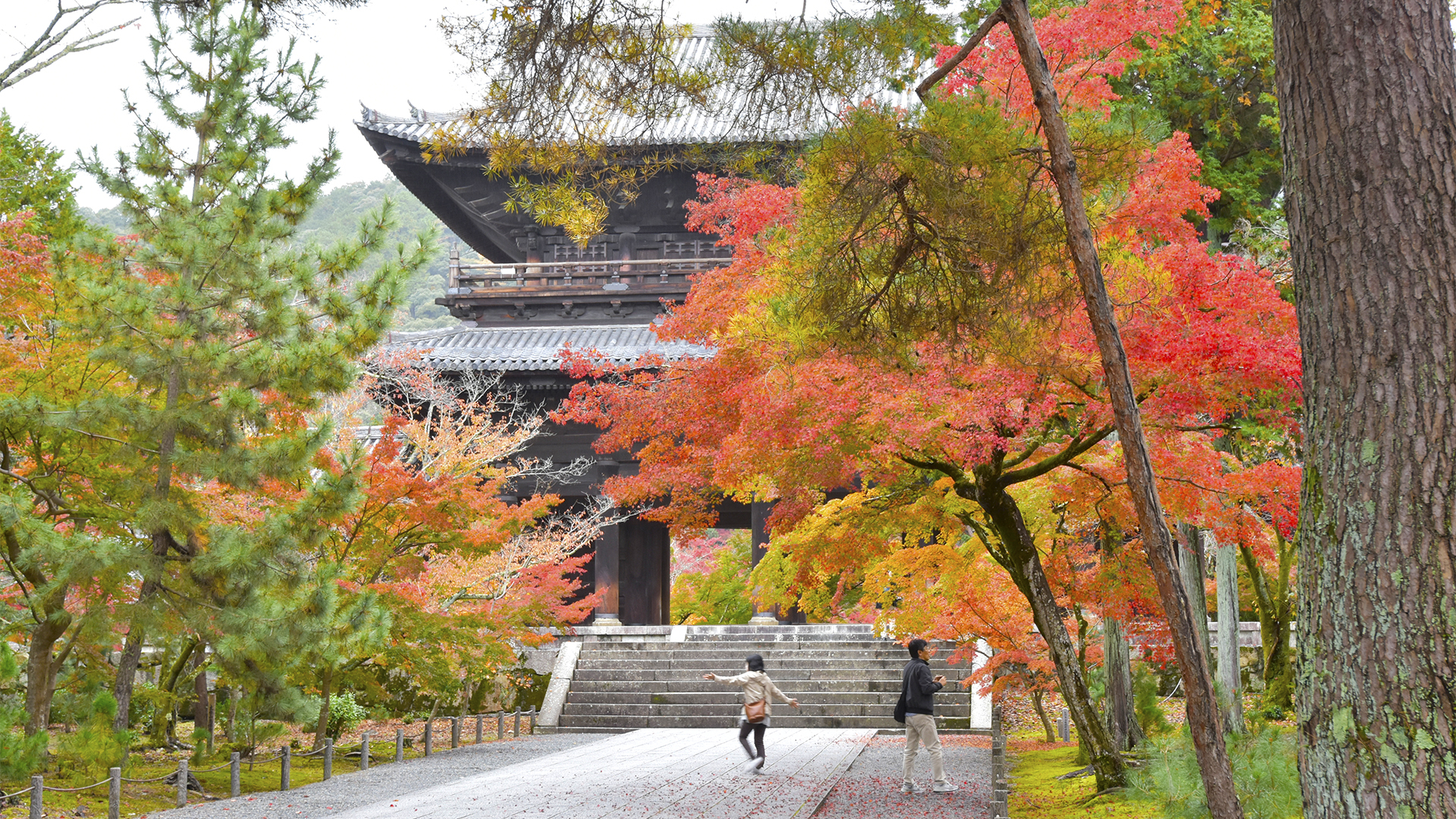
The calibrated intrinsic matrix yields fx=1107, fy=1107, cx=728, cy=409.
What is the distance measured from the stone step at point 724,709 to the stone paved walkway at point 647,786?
1988mm

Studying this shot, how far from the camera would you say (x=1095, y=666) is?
15.4m

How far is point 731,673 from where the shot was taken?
17.8 m

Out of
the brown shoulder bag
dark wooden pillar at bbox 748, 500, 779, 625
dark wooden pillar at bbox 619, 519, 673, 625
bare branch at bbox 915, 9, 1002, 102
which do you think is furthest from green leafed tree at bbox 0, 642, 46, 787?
dark wooden pillar at bbox 619, 519, 673, 625

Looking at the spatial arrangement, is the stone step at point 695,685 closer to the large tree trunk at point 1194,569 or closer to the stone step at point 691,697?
the stone step at point 691,697

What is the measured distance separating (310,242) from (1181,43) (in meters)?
8.30

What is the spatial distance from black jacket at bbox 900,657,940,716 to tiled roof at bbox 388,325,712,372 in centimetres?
999

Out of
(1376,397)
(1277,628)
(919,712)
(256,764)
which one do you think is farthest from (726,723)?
(1376,397)

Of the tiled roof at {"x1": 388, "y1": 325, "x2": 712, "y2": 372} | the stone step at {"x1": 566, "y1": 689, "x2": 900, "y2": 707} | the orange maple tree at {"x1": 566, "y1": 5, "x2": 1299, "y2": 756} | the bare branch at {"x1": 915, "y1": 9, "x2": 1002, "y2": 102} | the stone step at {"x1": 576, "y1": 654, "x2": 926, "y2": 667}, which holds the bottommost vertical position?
the stone step at {"x1": 566, "y1": 689, "x2": 900, "y2": 707}

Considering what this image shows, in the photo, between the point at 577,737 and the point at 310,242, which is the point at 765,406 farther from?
the point at 577,737

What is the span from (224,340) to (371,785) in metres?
4.51

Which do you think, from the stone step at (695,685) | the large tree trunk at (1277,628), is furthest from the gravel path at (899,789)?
the large tree trunk at (1277,628)

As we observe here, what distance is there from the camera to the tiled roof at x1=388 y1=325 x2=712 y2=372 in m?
18.9

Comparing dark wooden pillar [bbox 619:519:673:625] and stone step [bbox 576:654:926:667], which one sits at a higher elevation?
dark wooden pillar [bbox 619:519:673:625]

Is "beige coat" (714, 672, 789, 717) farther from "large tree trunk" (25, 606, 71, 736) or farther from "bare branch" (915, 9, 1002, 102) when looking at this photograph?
"bare branch" (915, 9, 1002, 102)
